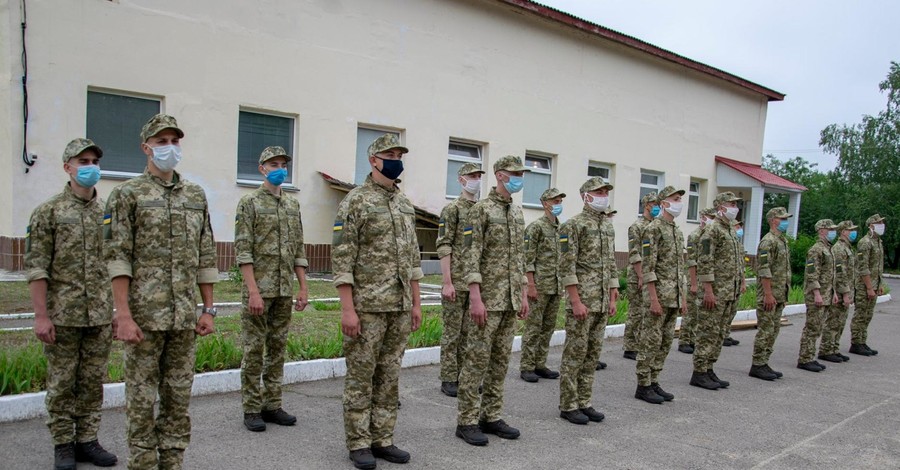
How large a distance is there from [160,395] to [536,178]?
16335 mm

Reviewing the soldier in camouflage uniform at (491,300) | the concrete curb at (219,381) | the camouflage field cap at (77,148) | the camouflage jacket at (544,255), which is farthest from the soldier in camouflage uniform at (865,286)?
the camouflage field cap at (77,148)

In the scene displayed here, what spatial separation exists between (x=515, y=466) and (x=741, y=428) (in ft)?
8.31

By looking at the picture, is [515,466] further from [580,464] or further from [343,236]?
[343,236]

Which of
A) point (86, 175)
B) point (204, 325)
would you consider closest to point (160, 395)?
point (204, 325)

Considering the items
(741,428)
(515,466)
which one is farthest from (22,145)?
(741,428)

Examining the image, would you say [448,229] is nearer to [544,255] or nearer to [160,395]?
[544,255]

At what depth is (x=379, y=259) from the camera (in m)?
4.71

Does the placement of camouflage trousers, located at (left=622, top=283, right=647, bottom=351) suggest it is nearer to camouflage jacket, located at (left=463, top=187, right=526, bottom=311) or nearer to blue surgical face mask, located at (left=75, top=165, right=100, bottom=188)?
camouflage jacket, located at (left=463, top=187, right=526, bottom=311)

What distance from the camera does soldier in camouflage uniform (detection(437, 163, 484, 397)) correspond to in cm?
640

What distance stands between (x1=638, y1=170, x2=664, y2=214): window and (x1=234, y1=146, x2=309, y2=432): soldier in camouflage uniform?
1870 cm

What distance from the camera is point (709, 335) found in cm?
782

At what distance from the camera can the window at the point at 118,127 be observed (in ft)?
39.5

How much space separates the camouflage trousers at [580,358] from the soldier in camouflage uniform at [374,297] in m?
1.82

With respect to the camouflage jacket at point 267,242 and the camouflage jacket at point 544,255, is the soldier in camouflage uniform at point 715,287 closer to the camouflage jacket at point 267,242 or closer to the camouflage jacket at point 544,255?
the camouflage jacket at point 544,255
